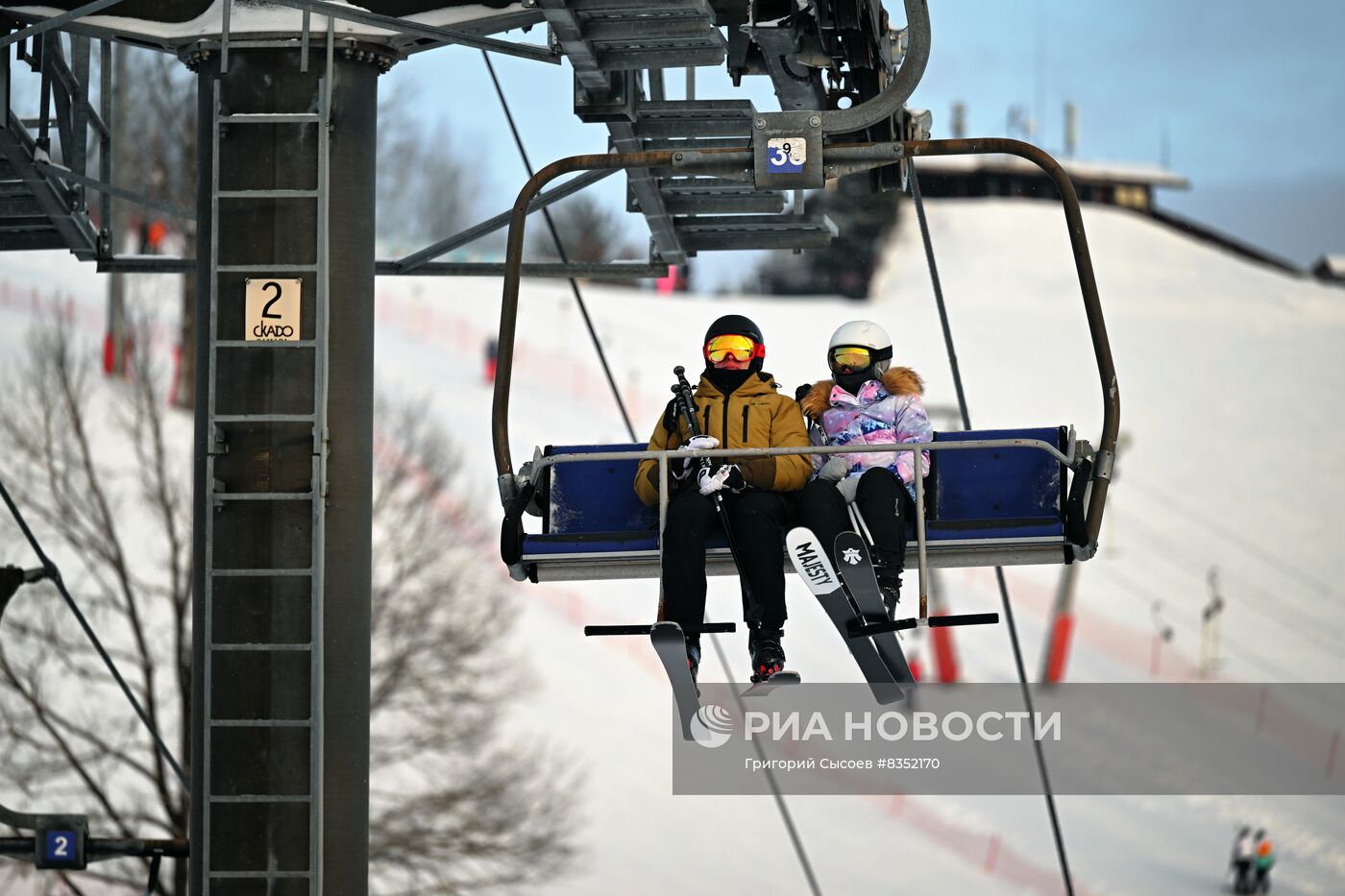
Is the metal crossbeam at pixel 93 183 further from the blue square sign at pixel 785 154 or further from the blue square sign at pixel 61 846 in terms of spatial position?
the blue square sign at pixel 785 154

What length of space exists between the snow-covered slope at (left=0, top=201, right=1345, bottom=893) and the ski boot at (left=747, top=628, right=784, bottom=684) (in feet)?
78.4

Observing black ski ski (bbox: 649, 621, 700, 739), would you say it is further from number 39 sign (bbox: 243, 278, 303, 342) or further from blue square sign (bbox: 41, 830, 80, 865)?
blue square sign (bbox: 41, 830, 80, 865)

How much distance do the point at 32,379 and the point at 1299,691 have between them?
29401mm

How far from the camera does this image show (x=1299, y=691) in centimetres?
4872

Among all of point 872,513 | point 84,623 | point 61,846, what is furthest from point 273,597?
point 872,513

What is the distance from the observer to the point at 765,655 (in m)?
8.84

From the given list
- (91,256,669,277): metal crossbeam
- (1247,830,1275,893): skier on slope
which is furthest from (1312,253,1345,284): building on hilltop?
(91,256,669,277): metal crossbeam

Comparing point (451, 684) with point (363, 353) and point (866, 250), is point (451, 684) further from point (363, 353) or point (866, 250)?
point (866, 250)

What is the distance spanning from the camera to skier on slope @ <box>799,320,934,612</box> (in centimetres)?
901

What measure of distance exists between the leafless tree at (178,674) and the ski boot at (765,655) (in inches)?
577

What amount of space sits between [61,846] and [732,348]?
6.48 m

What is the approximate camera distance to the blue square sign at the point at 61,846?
13.2m

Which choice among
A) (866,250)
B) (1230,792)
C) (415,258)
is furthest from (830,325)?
(415,258)

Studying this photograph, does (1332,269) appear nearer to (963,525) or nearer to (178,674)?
(178,674)
